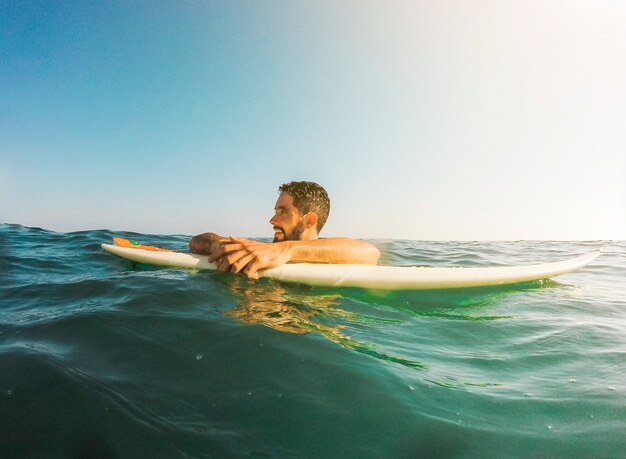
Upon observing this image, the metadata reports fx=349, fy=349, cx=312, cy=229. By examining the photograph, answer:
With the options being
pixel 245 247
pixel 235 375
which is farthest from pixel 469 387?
pixel 245 247

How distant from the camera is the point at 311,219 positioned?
15.4 ft

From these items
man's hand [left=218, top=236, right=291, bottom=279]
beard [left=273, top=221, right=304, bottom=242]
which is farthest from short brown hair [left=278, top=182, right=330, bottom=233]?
man's hand [left=218, top=236, right=291, bottom=279]

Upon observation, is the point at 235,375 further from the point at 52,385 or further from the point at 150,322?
the point at 150,322

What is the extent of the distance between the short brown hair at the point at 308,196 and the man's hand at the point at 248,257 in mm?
1003

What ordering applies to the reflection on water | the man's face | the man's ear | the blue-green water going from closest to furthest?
the blue-green water < the reflection on water < the man's face < the man's ear

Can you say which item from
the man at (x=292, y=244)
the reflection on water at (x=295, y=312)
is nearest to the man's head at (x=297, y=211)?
the man at (x=292, y=244)

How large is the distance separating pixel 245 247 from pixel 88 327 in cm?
159

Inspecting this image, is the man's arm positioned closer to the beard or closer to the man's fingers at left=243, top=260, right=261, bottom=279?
the man's fingers at left=243, top=260, right=261, bottom=279

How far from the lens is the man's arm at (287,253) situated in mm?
3586

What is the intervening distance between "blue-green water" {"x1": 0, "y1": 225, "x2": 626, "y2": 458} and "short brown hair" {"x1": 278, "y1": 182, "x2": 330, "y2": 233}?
1.49 m

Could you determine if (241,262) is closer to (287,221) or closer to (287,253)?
(287,253)

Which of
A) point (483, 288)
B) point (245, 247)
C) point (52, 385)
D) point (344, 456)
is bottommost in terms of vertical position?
point (344, 456)

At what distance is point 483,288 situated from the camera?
3951 mm

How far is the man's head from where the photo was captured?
14.9ft
